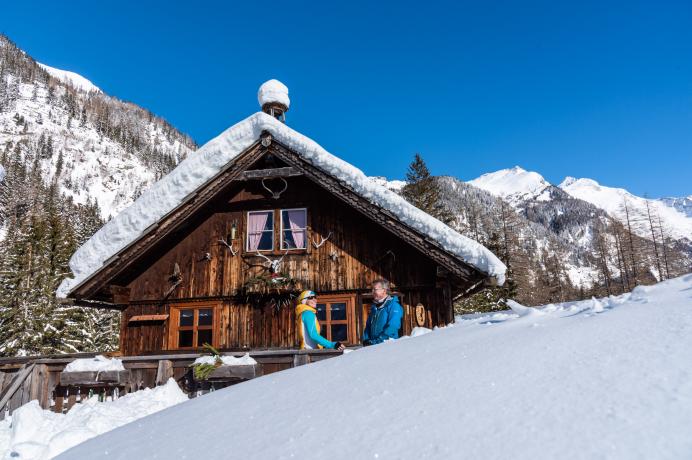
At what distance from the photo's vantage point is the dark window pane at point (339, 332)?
34.0 ft

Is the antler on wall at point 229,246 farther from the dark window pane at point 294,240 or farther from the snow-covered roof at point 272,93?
the snow-covered roof at point 272,93

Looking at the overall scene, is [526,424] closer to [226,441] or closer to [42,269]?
[226,441]

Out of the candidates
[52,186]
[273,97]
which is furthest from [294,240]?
[52,186]

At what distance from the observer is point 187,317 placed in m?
10.9

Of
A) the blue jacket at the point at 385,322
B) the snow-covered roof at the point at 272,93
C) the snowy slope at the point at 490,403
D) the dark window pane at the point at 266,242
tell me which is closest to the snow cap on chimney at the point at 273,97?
the snow-covered roof at the point at 272,93

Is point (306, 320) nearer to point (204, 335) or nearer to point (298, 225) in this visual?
point (298, 225)

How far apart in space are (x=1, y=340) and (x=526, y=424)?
34.1 m

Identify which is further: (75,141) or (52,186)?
(75,141)

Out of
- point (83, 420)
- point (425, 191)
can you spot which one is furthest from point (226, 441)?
point (425, 191)

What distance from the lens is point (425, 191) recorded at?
3622 cm

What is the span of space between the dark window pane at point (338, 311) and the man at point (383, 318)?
→ 4389mm

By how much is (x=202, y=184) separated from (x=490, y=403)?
951 cm

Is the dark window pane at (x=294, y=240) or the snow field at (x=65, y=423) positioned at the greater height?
the dark window pane at (x=294, y=240)

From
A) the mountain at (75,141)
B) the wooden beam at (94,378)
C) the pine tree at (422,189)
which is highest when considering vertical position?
the mountain at (75,141)
